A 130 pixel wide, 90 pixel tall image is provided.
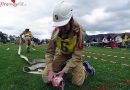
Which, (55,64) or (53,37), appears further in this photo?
(55,64)

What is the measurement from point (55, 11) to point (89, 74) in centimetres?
256

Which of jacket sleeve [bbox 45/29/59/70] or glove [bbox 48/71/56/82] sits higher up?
jacket sleeve [bbox 45/29/59/70]

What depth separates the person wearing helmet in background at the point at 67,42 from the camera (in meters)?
7.05

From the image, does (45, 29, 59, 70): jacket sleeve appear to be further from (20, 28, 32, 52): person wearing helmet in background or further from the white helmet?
(20, 28, 32, 52): person wearing helmet in background

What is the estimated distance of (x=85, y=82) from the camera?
841 centimetres

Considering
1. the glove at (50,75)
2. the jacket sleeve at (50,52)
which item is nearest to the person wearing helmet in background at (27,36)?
the jacket sleeve at (50,52)

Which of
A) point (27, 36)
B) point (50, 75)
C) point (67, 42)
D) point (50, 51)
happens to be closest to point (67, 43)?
point (67, 42)

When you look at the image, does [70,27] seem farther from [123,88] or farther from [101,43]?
[101,43]

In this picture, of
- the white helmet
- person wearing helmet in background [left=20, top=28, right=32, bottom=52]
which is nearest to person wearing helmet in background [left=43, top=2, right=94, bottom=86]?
the white helmet

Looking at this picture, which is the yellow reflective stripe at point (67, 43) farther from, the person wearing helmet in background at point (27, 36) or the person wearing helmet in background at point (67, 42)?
the person wearing helmet in background at point (27, 36)

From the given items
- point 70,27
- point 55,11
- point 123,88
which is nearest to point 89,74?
point 123,88

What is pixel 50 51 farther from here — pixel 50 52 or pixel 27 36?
pixel 27 36

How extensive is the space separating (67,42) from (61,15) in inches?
37.8

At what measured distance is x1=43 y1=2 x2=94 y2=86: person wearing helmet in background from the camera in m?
7.05
